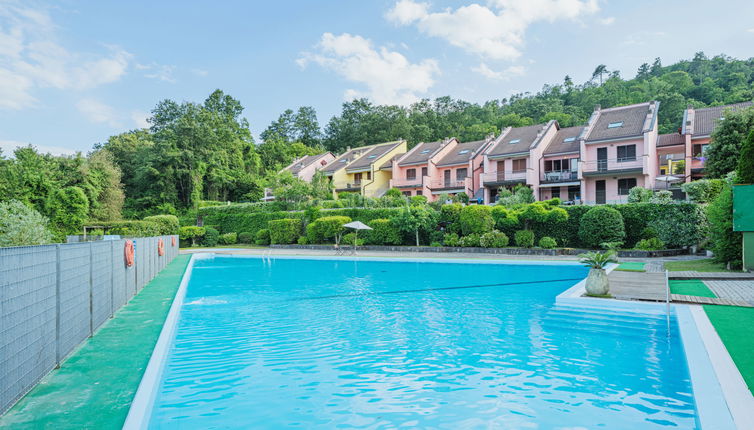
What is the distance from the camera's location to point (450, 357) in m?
6.27

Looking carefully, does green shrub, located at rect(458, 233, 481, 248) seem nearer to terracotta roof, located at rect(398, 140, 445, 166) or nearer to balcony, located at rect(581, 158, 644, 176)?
balcony, located at rect(581, 158, 644, 176)

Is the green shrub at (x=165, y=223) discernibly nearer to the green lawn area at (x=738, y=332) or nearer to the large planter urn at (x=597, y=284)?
the large planter urn at (x=597, y=284)

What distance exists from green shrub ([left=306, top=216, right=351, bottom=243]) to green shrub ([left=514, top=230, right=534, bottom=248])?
445 inches

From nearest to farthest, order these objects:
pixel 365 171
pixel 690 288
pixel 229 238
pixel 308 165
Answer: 1. pixel 690 288
2. pixel 229 238
3. pixel 365 171
4. pixel 308 165

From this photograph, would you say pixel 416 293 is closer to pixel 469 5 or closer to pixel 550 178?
pixel 469 5

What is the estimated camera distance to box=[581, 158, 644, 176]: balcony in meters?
30.4

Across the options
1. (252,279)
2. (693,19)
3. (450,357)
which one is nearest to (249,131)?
(252,279)

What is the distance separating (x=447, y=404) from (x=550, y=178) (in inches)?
1281

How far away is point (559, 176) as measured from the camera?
3372 cm

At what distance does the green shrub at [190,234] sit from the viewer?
35.6 metres

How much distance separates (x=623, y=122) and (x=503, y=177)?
970cm

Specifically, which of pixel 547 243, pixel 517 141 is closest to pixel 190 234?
pixel 547 243

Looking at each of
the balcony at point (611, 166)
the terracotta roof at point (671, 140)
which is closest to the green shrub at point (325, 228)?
the balcony at point (611, 166)

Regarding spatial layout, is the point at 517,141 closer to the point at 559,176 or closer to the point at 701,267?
the point at 559,176
